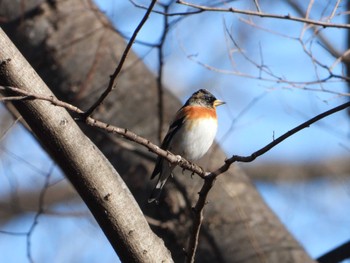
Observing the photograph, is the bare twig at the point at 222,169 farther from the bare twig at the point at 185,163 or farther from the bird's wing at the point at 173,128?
the bird's wing at the point at 173,128

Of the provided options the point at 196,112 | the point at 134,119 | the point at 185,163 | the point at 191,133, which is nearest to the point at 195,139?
the point at 191,133

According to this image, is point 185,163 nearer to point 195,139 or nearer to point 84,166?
point 84,166

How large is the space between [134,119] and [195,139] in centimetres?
51

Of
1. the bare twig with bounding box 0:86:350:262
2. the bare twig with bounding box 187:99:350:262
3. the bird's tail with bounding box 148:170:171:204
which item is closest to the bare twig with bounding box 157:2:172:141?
the bird's tail with bounding box 148:170:171:204

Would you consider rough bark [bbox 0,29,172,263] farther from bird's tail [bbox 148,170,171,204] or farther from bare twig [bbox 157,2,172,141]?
bare twig [bbox 157,2,172,141]

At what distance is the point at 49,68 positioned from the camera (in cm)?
559

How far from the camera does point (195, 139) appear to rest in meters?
5.59

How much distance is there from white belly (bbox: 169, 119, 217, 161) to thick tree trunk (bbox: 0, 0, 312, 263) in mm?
170

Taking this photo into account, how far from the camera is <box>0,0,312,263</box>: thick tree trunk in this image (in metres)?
5.11

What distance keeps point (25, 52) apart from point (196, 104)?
1.54 metres

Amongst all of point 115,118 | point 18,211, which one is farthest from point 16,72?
point 18,211

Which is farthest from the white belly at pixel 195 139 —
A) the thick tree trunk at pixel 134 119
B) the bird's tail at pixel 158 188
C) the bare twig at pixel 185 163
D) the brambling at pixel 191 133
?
the bare twig at pixel 185 163

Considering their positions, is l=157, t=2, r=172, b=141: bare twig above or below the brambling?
above

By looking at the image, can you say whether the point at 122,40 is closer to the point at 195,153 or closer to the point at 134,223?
the point at 195,153
